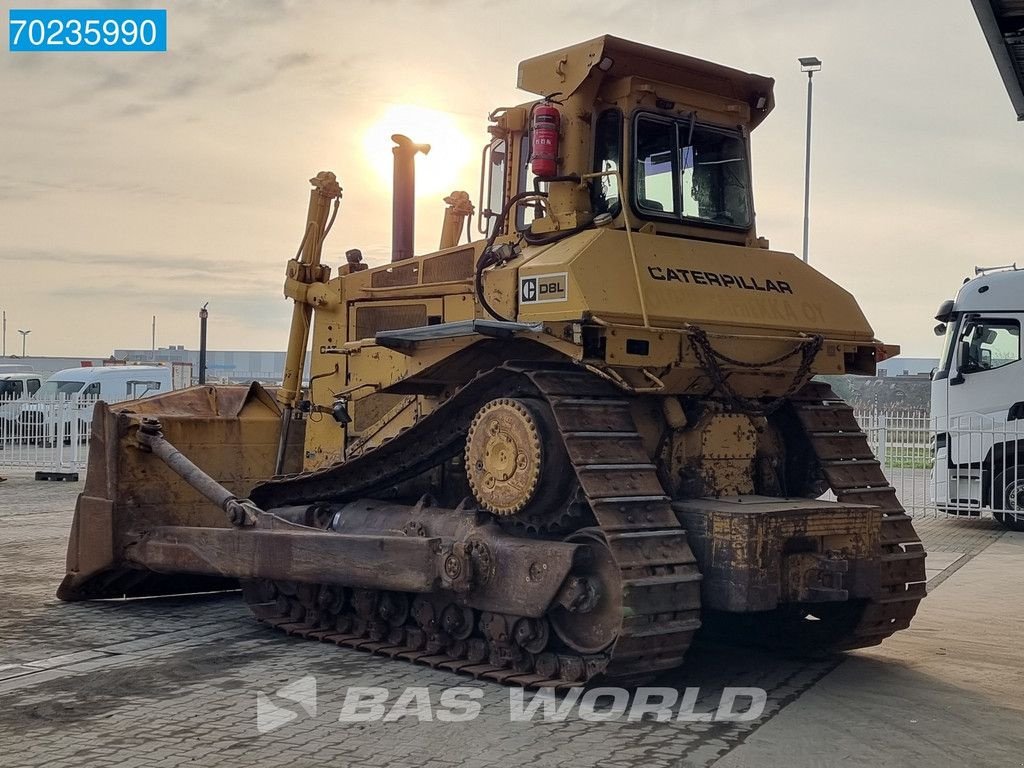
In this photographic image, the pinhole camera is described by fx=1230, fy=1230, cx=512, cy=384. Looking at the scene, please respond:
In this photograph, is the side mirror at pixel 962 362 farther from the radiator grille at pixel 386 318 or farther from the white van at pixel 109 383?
the white van at pixel 109 383

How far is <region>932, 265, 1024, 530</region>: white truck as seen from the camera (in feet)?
58.2

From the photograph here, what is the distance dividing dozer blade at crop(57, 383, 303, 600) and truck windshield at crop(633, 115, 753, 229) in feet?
13.7

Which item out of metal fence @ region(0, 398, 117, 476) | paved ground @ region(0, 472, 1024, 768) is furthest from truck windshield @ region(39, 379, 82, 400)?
paved ground @ region(0, 472, 1024, 768)

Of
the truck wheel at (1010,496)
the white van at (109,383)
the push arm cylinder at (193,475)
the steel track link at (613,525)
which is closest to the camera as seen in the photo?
the steel track link at (613,525)

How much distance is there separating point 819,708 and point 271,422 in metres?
5.68

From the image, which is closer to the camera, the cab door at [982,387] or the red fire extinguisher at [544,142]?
the red fire extinguisher at [544,142]

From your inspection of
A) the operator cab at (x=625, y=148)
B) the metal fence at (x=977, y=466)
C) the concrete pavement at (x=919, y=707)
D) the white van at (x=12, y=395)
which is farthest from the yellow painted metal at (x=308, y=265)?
the white van at (x=12, y=395)

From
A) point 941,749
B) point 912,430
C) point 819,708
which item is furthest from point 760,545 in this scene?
point 912,430

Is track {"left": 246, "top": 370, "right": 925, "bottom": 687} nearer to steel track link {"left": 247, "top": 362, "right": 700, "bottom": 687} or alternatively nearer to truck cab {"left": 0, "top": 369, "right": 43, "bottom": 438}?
steel track link {"left": 247, "top": 362, "right": 700, "bottom": 687}

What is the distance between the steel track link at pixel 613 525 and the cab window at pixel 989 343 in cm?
1210

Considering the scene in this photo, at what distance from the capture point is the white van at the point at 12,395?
1001 inches

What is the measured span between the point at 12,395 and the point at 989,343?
1287 inches

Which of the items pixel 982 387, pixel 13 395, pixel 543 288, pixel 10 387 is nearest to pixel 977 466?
pixel 982 387

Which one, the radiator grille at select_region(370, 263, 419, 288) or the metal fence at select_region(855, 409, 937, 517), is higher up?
the radiator grille at select_region(370, 263, 419, 288)
